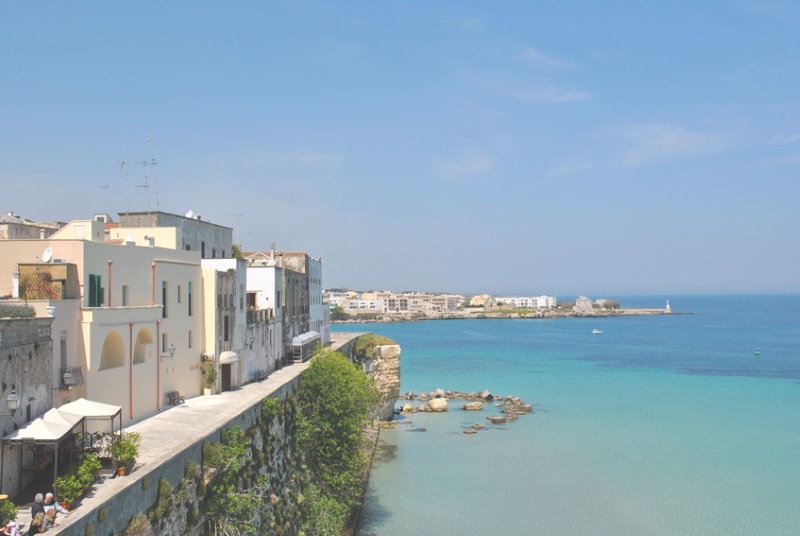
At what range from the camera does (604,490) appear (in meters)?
31.9

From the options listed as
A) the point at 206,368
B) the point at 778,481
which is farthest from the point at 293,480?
the point at 778,481

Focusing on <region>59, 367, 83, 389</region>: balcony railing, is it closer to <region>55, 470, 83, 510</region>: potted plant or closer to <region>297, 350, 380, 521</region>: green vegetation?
<region>55, 470, 83, 510</region>: potted plant

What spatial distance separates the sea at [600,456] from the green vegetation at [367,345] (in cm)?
496

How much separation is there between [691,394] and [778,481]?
27175 mm

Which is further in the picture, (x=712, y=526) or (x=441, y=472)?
(x=441, y=472)

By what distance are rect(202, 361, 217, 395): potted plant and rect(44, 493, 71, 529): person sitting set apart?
13.6m

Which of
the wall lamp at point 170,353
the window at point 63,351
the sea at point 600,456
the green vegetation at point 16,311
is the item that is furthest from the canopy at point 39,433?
the sea at point 600,456

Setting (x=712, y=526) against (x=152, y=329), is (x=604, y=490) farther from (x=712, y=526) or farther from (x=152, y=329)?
(x=152, y=329)

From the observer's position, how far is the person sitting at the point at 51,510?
1131 cm

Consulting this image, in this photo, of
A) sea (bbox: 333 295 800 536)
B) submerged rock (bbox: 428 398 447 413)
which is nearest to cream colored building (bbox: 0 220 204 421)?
sea (bbox: 333 295 800 536)

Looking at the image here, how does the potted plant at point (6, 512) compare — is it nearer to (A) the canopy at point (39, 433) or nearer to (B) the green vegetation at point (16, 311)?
(A) the canopy at point (39, 433)

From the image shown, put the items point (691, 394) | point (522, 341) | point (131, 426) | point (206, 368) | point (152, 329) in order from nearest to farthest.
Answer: point (131, 426) < point (152, 329) < point (206, 368) < point (691, 394) < point (522, 341)

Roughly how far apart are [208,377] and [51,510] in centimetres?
1500

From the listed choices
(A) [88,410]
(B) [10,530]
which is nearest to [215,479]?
(A) [88,410]
